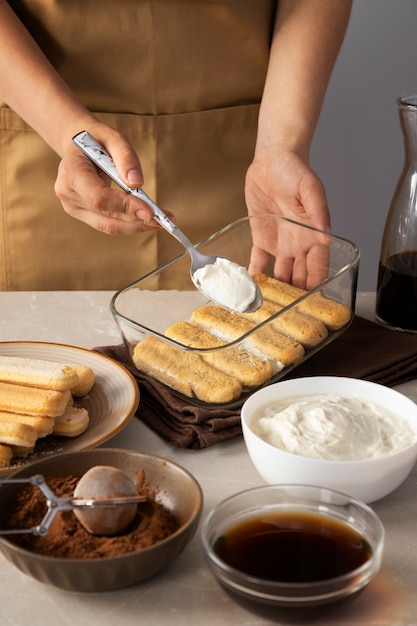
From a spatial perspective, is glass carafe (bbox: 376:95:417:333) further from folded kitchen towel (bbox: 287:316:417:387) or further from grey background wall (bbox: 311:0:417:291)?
grey background wall (bbox: 311:0:417:291)

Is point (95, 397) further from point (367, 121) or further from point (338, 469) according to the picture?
point (367, 121)

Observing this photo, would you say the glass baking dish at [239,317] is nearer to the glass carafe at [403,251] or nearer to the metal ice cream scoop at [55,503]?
the glass carafe at [403,251]

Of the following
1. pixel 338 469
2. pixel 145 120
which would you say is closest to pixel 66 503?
pixel 338 469

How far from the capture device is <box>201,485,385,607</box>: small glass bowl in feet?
2.15

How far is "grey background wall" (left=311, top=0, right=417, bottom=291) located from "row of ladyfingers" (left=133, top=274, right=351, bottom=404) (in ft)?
4.34

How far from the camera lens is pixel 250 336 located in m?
1.04

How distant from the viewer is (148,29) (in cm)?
148

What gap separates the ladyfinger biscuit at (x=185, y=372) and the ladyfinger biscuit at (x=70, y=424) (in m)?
0.13

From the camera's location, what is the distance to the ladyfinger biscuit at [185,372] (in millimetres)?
1021

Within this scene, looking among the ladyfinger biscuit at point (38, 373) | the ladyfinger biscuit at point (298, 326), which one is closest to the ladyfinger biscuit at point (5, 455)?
the ladyfinger biscuit at point (38, 373)

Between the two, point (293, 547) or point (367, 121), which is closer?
point (293, 547)

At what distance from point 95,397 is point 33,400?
0.11 meters

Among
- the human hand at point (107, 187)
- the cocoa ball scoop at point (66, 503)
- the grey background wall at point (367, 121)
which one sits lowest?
the grey background wall at point (367, 121)

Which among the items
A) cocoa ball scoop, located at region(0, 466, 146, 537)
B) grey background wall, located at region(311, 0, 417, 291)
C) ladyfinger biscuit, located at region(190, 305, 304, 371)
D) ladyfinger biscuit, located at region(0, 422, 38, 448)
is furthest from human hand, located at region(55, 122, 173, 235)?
grey background wall, located at region(311, 0, 417, 291)
